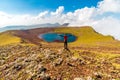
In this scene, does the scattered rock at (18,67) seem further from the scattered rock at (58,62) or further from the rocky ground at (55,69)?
the scattered rock at (58,62)

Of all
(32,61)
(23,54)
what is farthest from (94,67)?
(23,54)

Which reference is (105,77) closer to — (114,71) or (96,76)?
(96,76)

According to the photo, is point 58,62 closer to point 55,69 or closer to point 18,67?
point 55,69

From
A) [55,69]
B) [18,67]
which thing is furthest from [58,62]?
[18,67]

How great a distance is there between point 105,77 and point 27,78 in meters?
15.6

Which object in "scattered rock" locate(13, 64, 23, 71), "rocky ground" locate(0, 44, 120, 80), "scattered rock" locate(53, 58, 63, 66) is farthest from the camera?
"scattered rock" locate(13, 64, 23, 71)

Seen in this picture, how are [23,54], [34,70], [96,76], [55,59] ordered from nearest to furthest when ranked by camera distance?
[96,76]
[34,70]
[55,59]
[23,54]

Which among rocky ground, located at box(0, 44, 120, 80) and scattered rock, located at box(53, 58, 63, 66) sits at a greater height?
scattered rock, located at box(53, 58, 63, 66)

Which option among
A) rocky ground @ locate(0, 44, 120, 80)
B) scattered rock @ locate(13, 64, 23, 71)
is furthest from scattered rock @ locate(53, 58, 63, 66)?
scattered rock @ locate(13, 64, 23, 71)

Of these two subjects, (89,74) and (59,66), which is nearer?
(89,74)

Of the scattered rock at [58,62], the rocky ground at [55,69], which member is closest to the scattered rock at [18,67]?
the rocky ground at [55,69]

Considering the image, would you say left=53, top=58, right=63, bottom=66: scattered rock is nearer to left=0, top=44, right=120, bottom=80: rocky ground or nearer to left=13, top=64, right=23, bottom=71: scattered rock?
left=0, top=44, right=120, bottom=80: rocky ground

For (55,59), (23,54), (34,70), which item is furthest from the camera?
(23,54)

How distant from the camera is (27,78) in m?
40.0
